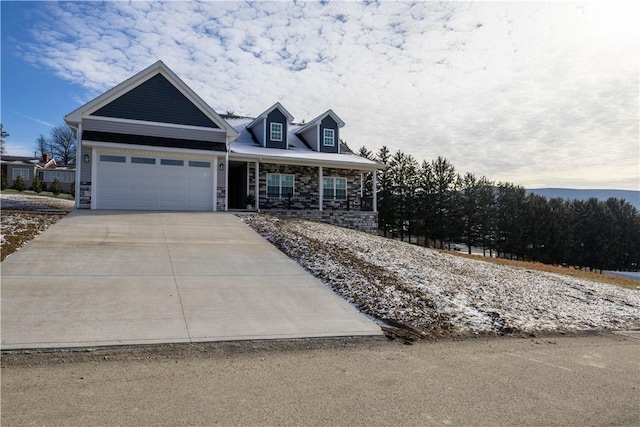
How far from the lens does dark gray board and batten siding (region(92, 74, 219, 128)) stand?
17.0 meters

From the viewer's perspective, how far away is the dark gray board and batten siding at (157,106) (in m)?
17.0

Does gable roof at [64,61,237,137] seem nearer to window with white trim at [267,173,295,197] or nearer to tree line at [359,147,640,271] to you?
window with white trim at [267,173,295,197]

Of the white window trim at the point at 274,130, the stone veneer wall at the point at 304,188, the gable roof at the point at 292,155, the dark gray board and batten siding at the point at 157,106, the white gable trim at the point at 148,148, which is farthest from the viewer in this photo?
the white window trim at the point at 274,130

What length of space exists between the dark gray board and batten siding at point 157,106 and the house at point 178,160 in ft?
0.12

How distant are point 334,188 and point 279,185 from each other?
3.11 m

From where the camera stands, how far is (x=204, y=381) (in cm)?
419

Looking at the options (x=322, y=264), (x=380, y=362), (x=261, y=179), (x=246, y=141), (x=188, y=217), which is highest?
(x=246, y=141)

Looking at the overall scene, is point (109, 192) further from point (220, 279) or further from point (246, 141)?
point (220, 279)

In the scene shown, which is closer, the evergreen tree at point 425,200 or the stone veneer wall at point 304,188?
the stone veneer wall at point 304,188

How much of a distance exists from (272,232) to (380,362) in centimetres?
865

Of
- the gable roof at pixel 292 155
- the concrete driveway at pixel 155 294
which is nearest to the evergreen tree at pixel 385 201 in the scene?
the gable roof at pixel 292 155

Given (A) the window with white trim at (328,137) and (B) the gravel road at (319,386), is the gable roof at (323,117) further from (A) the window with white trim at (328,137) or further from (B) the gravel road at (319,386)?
(B) the gravel road at (319,386)

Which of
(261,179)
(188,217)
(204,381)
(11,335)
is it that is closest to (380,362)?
(204,381)

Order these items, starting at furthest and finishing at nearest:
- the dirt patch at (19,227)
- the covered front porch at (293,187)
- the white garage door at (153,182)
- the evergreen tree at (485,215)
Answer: the evergreen tree at (485,215), the covered front porch at (293,187), the white garage door at (153,182), the dirt patch at (19,227)
